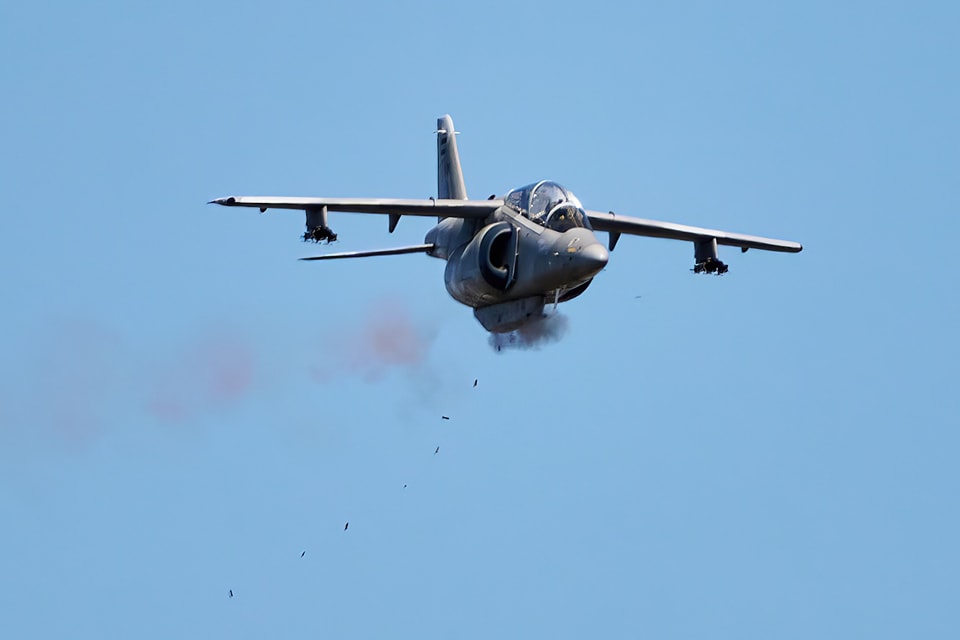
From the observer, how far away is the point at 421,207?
5547 centimetres

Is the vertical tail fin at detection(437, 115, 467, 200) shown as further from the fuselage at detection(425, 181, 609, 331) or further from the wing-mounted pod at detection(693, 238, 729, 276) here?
the wing-mounted pod at detection(693, 238, 729, 276)

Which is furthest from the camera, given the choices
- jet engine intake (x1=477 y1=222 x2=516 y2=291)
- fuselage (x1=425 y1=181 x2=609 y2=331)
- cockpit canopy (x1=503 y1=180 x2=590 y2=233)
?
jet engine intake (x1=477 y1=222 x2=516 y2=291)

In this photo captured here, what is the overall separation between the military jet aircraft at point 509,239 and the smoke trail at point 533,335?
1.23ft

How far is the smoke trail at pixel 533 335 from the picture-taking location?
55.8 m

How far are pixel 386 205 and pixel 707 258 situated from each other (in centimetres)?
955

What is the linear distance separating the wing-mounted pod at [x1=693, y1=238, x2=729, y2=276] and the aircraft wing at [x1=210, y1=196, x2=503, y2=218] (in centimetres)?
634

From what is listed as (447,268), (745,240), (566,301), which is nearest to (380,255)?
(447,268)

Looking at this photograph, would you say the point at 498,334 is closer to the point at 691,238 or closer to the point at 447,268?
the point at 447,268

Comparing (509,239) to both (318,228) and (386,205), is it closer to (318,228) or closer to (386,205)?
(386,205)

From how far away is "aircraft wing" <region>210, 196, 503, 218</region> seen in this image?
176 feet

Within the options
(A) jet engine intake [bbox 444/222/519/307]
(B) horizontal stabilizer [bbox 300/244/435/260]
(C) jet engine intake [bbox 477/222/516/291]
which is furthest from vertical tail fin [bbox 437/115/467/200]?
(C) jet engine intake [bbox 477/222/516/291]

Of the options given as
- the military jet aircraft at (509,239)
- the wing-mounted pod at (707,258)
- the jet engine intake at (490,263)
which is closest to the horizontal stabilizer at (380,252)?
the military jet aircraft at (509,239)

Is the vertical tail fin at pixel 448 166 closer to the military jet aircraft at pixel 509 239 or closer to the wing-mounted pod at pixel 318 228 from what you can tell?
the military jet aircraft at pixel 509 239

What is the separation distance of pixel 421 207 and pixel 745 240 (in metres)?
10.1
